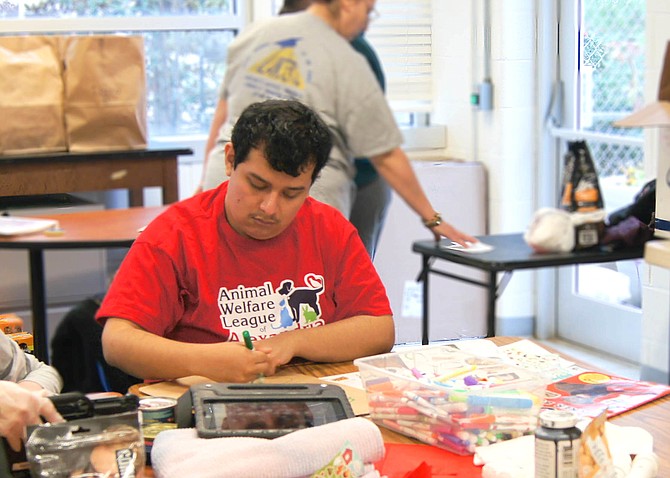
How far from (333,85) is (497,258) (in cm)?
56

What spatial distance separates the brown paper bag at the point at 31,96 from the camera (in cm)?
264

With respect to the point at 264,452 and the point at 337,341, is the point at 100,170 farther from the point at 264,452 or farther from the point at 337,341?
the point at 264,452

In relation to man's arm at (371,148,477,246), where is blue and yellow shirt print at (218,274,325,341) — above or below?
below

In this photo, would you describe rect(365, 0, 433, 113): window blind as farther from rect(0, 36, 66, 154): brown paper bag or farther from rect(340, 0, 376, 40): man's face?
rect(0, 36, 66, 154): brown paper bag

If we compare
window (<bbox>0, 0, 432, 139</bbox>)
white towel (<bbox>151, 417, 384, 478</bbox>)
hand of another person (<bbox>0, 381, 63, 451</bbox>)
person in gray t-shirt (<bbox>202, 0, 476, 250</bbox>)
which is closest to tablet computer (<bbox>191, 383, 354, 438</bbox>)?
white towel (<bbox>151, 417, 384, 478</bbox>)

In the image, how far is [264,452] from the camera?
1.05 meters

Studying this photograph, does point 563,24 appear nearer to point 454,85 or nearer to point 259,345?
point 454,85

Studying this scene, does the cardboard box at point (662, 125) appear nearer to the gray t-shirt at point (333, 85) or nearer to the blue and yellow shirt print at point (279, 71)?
the gray t-shirt at point (333, 85)

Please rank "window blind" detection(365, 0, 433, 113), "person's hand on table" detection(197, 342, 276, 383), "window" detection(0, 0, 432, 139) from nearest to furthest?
"person's hand on table" detection(197, 342, 276, 383) < "window blind" detection(365, 0, 433, 113) < "window" detection(0, 0, 432, 139)

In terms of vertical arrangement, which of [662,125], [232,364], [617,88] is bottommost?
[232,364]

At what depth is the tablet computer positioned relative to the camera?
3.72ft

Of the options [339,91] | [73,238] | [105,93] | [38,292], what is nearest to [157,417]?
[339,91]

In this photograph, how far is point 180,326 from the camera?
163 centimetres

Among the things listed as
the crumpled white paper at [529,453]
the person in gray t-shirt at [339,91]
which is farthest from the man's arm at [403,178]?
the crumpled white paper at [529,453]
